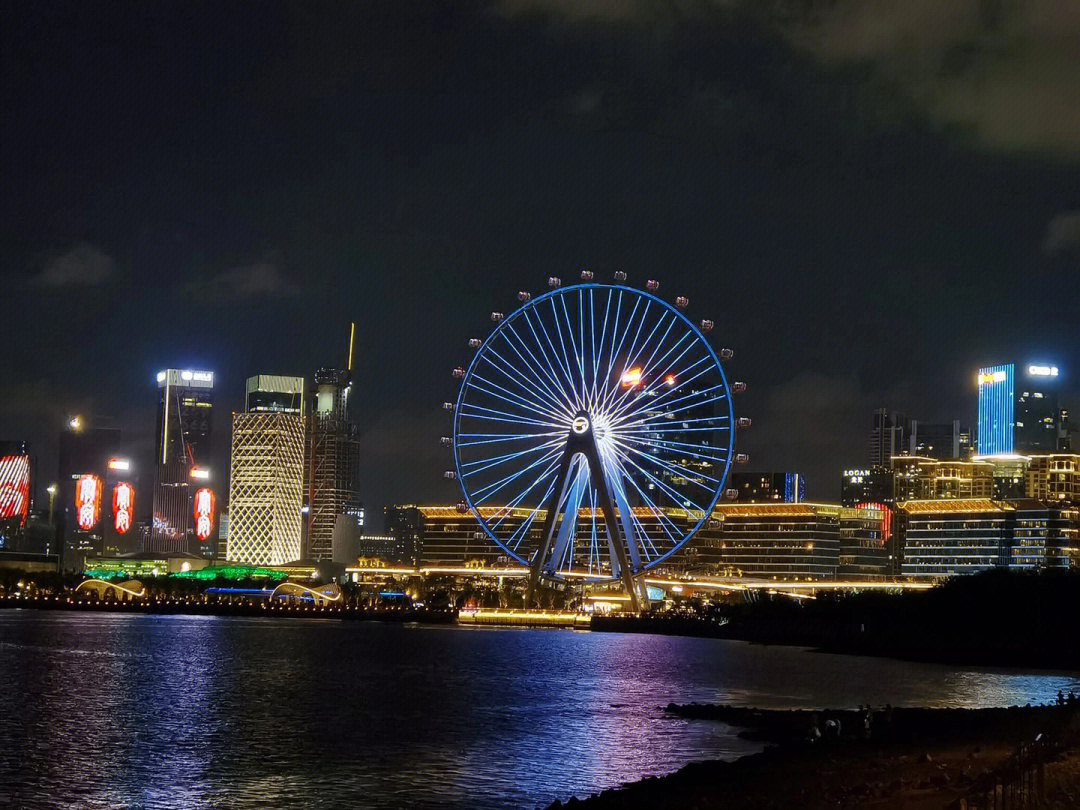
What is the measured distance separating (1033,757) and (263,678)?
62.5 meters

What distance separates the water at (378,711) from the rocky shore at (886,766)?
4.45 meters

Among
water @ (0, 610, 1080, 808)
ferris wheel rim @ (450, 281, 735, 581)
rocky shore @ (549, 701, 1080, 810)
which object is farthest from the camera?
ferris wheel rim @ (450, 281, 735, 581)

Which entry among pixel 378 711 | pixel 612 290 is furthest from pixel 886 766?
pixel 612 290

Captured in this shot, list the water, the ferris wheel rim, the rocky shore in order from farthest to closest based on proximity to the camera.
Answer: the ferris wheel rim < the water < the rocky shore

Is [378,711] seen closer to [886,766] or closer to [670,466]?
[886,766]

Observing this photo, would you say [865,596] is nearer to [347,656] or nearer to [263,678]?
[347,656]

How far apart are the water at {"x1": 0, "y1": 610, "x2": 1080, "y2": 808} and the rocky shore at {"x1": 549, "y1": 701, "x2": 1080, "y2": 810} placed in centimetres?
445

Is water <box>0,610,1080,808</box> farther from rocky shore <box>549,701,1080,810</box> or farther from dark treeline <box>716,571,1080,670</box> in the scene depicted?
dark treeline <box>716,571,1080,670</box>

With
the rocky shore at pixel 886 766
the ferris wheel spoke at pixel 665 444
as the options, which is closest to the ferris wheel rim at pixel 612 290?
the ferris wheel spoke at pixel 665 444

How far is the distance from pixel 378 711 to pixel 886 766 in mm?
34736

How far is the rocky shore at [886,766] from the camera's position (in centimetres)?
3147

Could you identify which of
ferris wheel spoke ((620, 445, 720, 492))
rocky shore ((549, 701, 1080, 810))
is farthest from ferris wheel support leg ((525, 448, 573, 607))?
rocky shore ((549, 701, 1080, 810))

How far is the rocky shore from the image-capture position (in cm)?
3147

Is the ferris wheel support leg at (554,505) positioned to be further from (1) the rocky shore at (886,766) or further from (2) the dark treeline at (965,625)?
(1) the rocky shore at (886,766)
